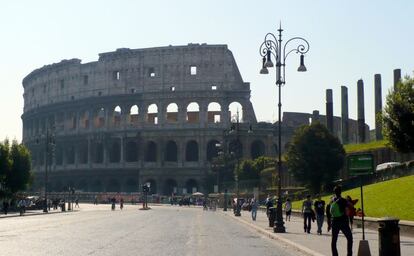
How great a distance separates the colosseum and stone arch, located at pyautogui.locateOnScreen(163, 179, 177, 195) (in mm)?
172

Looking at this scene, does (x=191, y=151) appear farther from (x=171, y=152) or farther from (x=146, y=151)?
(x=146, y=151)

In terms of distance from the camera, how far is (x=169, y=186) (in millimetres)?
114312

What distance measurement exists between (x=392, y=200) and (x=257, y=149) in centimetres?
8119

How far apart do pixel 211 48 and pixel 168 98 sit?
11853mm

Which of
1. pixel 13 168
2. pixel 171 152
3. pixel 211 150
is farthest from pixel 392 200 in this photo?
pixel 171 152

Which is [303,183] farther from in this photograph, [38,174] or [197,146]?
[38,174]

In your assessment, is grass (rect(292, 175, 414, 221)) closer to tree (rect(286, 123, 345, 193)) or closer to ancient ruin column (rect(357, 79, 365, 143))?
tree (rect(286, 123, 345, 193))

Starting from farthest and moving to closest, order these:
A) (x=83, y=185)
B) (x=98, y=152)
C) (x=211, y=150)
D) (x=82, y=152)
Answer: (x=82, y=152) → (x=83, y=185) → (x=98, y=152) → (x=211, y=150)

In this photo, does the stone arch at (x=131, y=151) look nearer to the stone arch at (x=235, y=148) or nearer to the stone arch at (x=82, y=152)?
the stone arch at (x=82, y=152)

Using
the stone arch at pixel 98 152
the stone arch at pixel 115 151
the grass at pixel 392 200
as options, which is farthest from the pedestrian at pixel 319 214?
the stone arch at pixel 98 152

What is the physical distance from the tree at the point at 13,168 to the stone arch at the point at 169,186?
40.1m

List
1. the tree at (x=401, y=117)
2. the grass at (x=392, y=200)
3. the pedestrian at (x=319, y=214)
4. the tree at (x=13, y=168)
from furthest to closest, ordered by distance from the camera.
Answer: the tree at (x=13, y=168)
the tree at (x=401, y=117)
the grass at (x=392, y=200)
the pedestrian at (x=319, y=214)

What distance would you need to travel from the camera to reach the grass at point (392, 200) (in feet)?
96.4

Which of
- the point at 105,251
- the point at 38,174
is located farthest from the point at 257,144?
the point at 105,251
